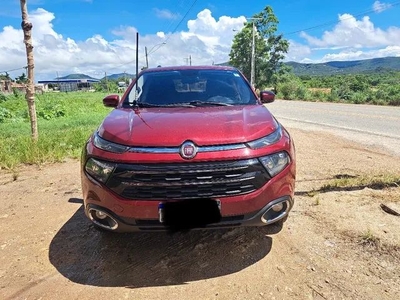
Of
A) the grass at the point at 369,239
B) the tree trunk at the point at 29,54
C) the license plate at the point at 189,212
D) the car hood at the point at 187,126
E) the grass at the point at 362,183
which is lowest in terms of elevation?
the grass at the point at 369,239

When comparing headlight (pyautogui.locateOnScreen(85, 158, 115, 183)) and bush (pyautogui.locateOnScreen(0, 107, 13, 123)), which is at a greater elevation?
headlight (pyautogui.locateOnScreen(85, 158, 115, 183))

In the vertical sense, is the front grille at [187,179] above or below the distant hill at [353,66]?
below

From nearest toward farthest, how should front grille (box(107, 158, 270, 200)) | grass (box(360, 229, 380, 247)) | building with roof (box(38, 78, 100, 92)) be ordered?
front grille (box(107, 158, 270, 200)) < grass (box(360, 229, 380, 247)) < building with roof (box(38, 78, 100, 92))

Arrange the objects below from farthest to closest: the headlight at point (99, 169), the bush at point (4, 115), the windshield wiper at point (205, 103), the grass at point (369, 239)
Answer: the bush at point (4, 115), the windshield wiper at point (205, 103), the grass at point (369, 239), the headlight at point (99, 169)

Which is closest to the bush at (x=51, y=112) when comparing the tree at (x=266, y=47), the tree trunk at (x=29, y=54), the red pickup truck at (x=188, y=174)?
the tree trunk at (x=29, y=54)

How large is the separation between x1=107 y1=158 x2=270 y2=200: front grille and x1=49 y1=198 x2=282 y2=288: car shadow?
538 millimetres

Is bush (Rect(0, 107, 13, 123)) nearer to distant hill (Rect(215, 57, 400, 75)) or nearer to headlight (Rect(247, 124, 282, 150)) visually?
headlight (Rect(247, 124, 282, 150))

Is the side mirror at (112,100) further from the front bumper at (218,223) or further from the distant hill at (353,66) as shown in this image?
the distant hill at (353,66)

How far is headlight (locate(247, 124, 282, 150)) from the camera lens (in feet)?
7.13

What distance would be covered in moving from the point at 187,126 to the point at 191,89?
1252 mm

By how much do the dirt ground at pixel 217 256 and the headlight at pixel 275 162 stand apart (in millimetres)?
765

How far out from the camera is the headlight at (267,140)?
217 cm

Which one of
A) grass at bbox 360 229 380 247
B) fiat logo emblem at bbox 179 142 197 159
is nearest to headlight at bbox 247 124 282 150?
fiat logo emblem at bbox 179 142 197 159

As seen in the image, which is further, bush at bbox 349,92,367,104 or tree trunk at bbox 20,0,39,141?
bush at bbox 349,92,367,104
